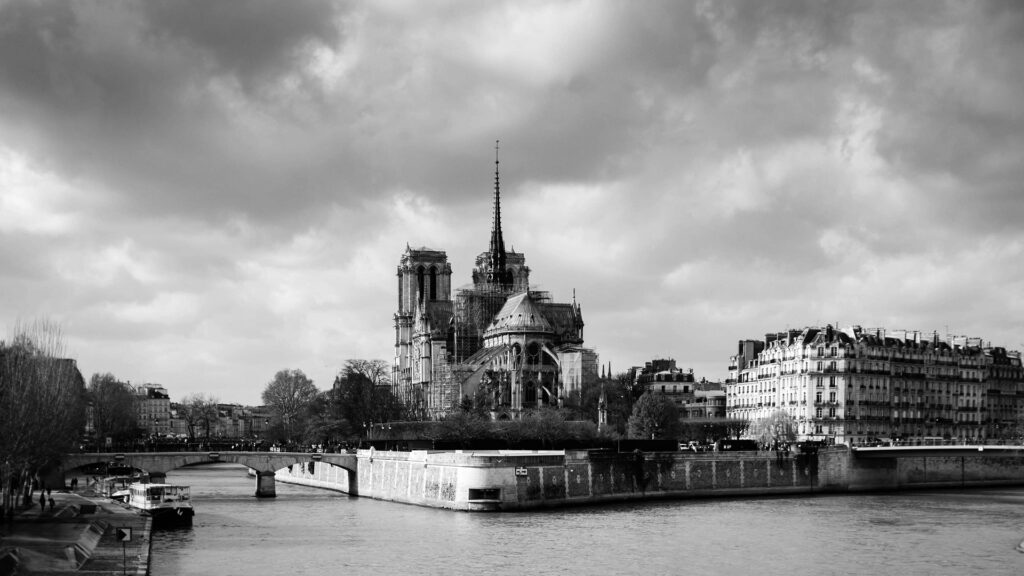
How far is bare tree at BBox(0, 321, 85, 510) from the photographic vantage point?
1976 inches

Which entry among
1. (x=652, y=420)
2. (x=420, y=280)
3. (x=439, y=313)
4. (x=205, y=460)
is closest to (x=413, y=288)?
(x=420, y=280)

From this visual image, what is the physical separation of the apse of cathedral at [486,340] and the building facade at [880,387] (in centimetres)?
2147

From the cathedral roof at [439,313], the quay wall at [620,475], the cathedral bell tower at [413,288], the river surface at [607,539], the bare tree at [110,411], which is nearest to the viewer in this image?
the river surface at [607,539]

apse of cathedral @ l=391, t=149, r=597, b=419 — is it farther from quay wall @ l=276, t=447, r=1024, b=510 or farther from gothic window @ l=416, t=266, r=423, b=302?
quay wall @ l=276, t=447, r=1024, b=510

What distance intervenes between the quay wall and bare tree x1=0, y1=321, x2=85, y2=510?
17.2 meters

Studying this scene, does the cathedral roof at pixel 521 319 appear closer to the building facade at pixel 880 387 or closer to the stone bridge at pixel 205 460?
the building facade at pixel 880 387

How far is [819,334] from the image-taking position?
378 feet

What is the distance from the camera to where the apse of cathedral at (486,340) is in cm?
13812

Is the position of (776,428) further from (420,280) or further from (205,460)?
(420,280)

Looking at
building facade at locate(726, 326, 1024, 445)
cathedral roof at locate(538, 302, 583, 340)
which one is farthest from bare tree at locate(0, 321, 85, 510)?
cathedral roof at locate(538, 302, 583, 340)

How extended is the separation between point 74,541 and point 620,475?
3548 centimetres

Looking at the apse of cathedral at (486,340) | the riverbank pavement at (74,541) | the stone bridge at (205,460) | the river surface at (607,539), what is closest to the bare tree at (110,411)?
the apse of cathedral at (486,340)

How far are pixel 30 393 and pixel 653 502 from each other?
108 ft

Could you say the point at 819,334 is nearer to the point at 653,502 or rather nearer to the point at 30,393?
the point at 653,502
